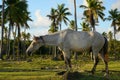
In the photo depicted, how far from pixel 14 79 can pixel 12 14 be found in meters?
49.3

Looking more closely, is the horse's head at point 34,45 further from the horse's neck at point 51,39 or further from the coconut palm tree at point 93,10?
the coconut palm tree at point 93,10

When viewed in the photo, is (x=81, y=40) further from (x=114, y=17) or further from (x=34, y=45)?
(x=114, y=17)

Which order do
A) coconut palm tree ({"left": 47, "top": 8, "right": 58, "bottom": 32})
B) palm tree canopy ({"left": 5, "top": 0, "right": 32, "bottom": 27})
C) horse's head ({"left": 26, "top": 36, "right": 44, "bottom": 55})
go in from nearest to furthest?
horse's head ({"left": 26, "top": 36, "right": 44, "bottom": 55}) < palm tree canopy ({"left": 5, "top": 0, "right": 32, "bottom": 27}) < coconut palm tree ({"left": 47, "top": 8, "right": 58, "bottom": 32})

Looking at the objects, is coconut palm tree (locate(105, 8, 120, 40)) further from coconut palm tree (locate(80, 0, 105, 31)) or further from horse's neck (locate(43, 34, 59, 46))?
horse's neck (locate(43, 34, 59, 46))

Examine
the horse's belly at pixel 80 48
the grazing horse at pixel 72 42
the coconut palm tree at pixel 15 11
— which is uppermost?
the coconut palm tree at pixel 15 11

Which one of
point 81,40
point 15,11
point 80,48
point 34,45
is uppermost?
point 15,11

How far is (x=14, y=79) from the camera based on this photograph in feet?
43.7

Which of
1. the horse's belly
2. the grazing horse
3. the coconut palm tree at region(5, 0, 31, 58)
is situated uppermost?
the coconut palm tree at region(5, 0, 31, 58)

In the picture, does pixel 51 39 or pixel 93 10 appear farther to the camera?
pixel 93 10

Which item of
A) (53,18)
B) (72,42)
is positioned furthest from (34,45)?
(53,18)

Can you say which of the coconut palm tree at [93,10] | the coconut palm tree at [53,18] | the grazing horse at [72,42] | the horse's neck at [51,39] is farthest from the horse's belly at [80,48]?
the coconut palm tree at [53,18]

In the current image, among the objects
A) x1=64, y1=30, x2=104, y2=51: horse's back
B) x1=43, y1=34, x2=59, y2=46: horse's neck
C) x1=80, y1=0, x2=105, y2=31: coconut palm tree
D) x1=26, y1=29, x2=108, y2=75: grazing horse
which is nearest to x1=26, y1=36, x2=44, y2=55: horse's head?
x1=26, y1=29, x2=108, y2=75: grazing horse

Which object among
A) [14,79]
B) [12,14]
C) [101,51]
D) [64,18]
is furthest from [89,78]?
[64,18]

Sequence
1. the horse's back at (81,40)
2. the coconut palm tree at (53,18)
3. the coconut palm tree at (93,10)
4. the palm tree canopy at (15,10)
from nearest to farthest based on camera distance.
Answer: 1. the horse's back at (81,40)
2. the palm tree canopy at (15,10)
3. the coconut palm tree at (93,10)
4. the coconut palm tree at (53,18)
